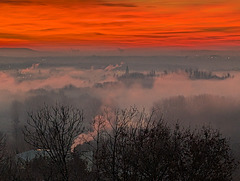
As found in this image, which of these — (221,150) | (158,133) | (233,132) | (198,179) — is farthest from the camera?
(233,132)

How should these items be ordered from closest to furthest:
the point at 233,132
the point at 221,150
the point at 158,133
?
the point at 221,150 < the point at 158,133 < the point at 233,132

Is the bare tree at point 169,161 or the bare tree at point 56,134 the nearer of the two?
the bare tree at point 56,134

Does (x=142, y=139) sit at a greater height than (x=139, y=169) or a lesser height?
greater

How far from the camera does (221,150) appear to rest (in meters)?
19.4

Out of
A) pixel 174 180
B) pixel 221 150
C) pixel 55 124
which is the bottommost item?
pixel 174 180

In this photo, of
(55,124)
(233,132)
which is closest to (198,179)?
(55,124)

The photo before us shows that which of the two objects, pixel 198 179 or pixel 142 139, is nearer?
pixel 198 179

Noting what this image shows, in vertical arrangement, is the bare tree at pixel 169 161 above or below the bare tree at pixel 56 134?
below

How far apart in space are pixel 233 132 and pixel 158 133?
577 feet

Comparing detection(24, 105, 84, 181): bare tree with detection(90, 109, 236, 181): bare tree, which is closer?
detection(24, 105, 84, 181): bare tree

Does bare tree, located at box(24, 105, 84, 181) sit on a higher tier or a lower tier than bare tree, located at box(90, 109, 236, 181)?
higher

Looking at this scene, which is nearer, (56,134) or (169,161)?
(56,134)

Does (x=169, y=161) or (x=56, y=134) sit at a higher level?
(x=56, y=134)

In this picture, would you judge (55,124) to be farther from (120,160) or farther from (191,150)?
(191,150)
